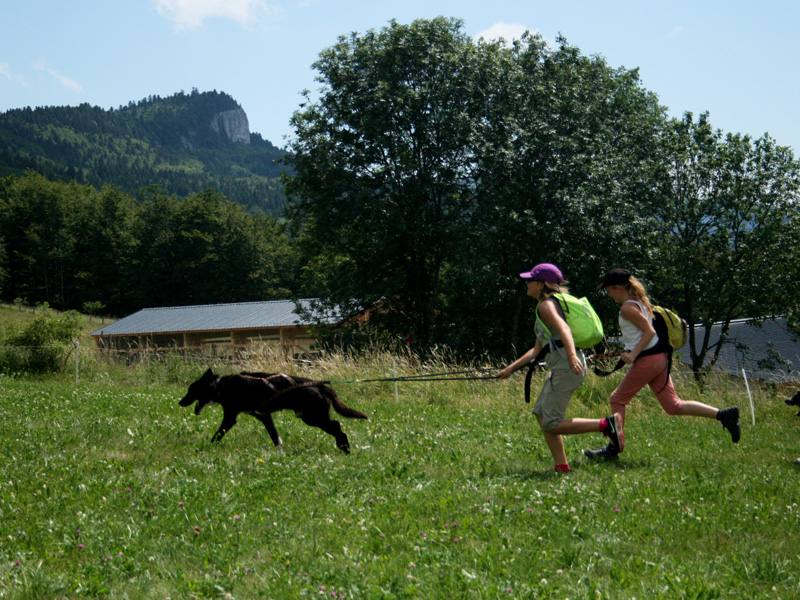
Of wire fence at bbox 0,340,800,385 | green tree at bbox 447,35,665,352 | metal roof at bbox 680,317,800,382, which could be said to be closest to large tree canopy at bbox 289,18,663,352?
green tree at bbox 447,35,665,352

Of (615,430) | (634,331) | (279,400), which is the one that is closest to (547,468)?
(615,430)

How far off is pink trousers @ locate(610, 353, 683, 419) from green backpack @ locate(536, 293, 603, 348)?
99 cm

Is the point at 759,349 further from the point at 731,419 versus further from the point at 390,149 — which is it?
the point at 731,419

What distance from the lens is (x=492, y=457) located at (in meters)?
9.17

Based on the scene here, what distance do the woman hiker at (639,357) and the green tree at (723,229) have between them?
28173mm

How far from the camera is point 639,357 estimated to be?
28.7 ft

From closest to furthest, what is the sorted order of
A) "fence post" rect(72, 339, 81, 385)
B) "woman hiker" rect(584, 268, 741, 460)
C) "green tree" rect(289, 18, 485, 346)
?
"woman hiker" rect(584, 268, 741, 460), "fence post" rect(72, 339, 81, 385), "green tree" rect(289, 18, 485, 346)

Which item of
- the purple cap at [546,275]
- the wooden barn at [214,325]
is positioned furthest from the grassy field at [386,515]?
the wooden barn at [214,325]

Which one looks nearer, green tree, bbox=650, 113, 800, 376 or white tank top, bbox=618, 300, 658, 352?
white tank top, bbox=618, 300, 658, 352

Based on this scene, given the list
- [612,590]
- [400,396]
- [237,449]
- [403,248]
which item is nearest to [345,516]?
[612,590]

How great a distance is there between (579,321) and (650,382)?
148cm

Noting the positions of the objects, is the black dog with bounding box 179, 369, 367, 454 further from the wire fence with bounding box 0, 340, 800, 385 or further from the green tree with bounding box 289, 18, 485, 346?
the green tree with bounding box 289, 18, 485, 346

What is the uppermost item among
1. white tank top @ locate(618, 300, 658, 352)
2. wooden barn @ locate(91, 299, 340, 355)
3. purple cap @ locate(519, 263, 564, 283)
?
purple cap @ locate(519, 263, 564, 283)

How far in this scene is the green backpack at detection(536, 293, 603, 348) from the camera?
7930mm
